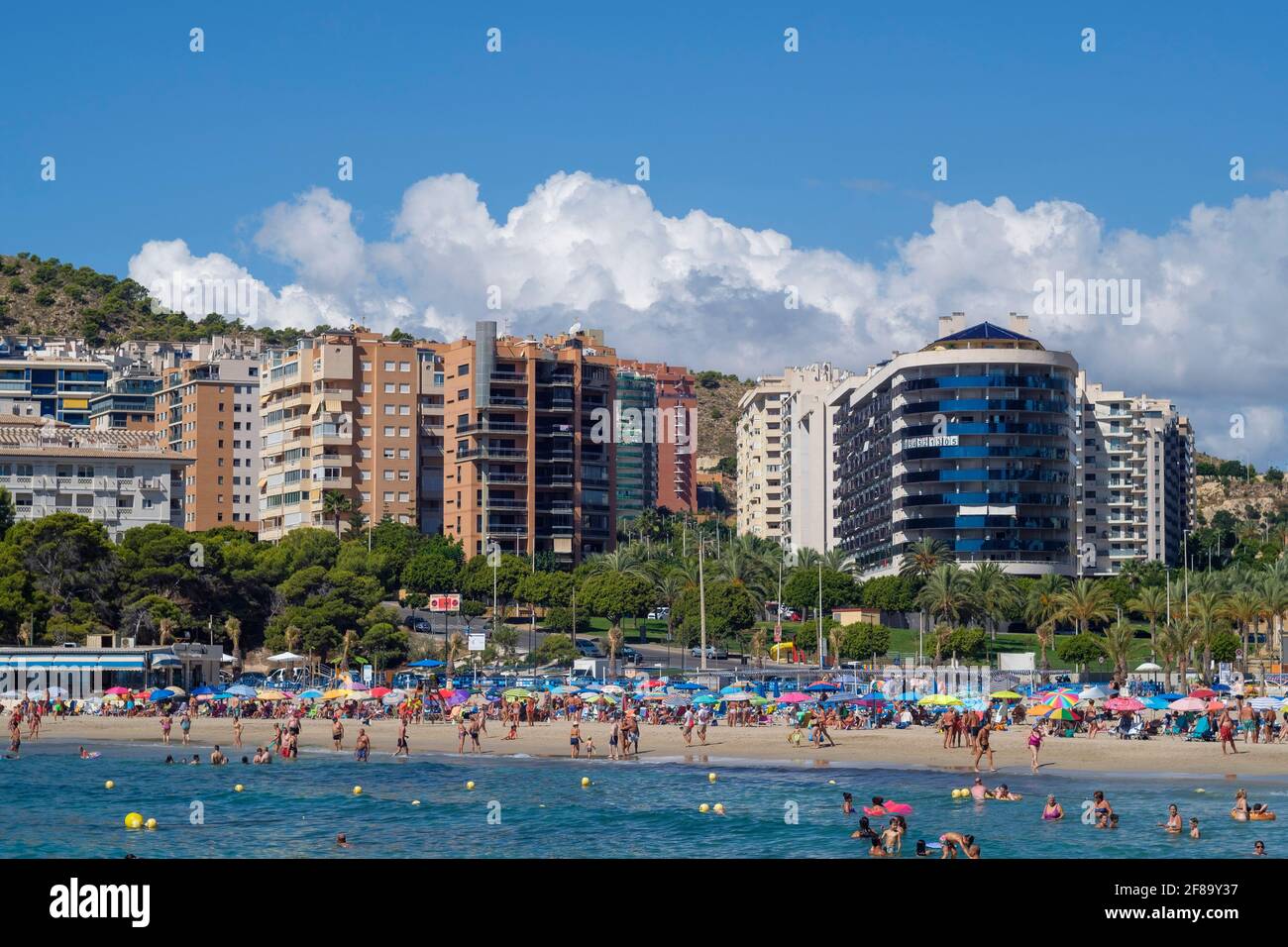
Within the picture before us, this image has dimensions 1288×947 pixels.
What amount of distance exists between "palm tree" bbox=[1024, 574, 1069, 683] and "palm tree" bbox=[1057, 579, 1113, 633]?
2.59 ft

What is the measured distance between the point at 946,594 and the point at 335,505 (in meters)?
65.9

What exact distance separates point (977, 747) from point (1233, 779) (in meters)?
8.13

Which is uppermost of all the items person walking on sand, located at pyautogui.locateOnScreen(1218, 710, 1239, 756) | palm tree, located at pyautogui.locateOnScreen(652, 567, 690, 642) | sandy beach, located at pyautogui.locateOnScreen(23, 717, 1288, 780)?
palm tree, located at pyautogui.locateOnScreen(652, 567, 690, 642)

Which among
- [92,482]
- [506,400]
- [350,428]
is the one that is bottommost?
[92,482]

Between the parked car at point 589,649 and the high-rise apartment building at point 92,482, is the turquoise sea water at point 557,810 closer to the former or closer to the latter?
the parked car at point 589,649

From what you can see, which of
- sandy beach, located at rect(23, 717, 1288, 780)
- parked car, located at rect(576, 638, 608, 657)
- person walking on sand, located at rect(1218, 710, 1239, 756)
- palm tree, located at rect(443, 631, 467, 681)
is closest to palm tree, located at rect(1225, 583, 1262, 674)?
parked car, located at rect(576, 638, 608, 657)

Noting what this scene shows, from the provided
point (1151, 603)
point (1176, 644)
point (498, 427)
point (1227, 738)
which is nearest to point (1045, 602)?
point (1151, 603)

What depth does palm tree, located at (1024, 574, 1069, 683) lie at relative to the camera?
409 feet

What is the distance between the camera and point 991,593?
12694cm

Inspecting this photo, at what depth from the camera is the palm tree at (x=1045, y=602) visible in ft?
409

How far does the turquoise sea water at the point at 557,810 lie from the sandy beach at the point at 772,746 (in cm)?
298

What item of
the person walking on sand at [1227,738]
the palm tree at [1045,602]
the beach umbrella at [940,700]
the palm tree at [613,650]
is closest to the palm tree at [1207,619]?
the palm tree at [1045,602]

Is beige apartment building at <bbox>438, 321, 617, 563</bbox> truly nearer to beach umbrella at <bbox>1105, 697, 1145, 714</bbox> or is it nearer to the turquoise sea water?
beach umbrella at <bbox>1105, 697, 1145, 714</bbox>

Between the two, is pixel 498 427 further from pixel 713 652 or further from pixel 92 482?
pixel 713 652
